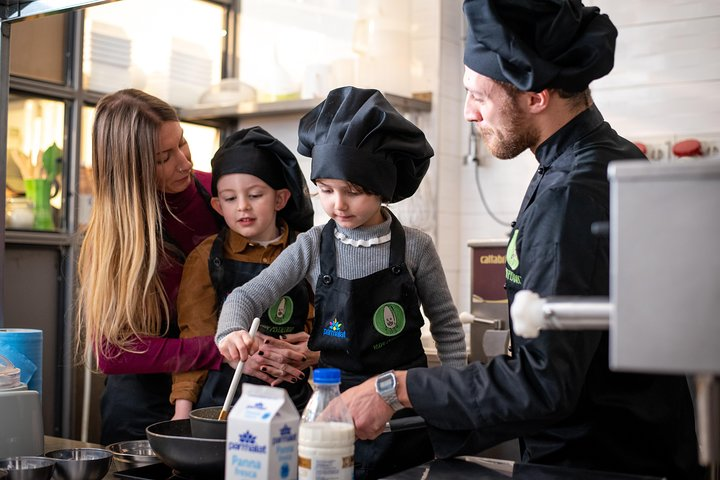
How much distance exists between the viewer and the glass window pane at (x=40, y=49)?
3613 mm

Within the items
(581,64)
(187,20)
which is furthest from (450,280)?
(581,64)

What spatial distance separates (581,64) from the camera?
145cm

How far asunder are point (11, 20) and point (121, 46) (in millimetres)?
2067

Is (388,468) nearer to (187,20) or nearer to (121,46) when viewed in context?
(121,46)

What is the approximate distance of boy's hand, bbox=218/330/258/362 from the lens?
1591 mm

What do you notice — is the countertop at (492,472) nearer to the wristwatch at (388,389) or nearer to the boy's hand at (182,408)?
the wristwatch at (388,389)

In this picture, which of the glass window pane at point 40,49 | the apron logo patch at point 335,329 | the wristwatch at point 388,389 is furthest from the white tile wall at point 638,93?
the wristwatch at point 388,389

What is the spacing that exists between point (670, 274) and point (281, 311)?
143 centimetres

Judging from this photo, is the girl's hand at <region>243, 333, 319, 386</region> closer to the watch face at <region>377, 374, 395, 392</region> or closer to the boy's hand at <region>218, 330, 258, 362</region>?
the boy's hand at <region>218, 330, 258, 362</region>

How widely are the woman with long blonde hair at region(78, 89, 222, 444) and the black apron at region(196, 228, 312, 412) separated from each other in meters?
0.06

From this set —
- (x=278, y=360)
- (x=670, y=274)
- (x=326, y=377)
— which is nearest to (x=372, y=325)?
(x=278, y=360)

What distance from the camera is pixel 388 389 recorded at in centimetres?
137

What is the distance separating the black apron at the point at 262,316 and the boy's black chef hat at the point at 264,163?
190 millimetres

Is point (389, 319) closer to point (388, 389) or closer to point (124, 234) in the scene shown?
point (388, 389)
